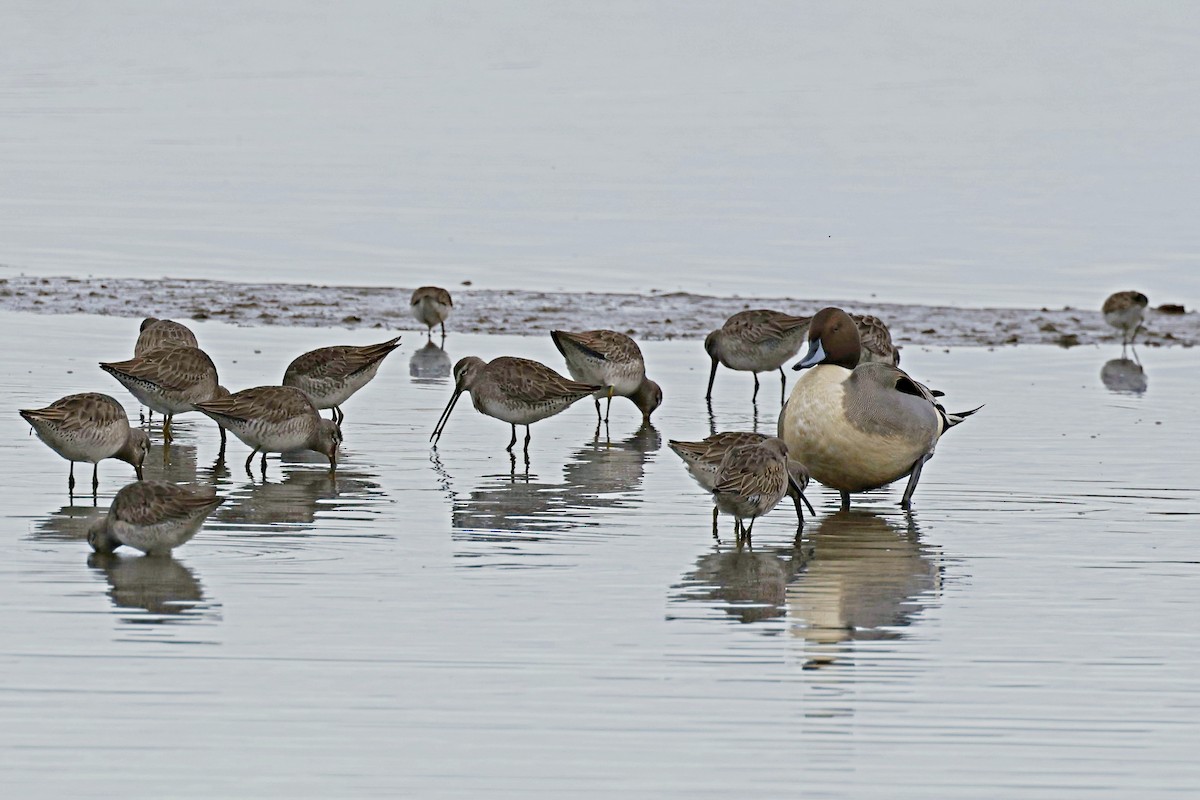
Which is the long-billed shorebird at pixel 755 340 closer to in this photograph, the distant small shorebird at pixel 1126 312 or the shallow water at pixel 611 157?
the distant small shorebird at pixel 1126 312

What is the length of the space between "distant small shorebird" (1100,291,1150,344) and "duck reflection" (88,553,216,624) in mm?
12624

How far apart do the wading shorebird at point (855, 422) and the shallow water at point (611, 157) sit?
33.8ft

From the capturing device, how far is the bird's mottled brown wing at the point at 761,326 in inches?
671

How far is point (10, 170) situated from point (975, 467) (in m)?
21.7

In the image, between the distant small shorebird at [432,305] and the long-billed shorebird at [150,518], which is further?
the distant small shorebird at [432,305]

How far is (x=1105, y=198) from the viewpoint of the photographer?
100 ft

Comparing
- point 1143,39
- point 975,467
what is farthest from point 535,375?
point 1143,39

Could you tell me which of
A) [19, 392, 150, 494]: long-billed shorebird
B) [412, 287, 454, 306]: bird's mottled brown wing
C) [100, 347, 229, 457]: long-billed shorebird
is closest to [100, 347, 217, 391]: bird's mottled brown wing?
[100, 347, 229, 457]: long-billed shorebird

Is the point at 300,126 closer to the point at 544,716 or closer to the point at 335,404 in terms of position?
the point at 335,404

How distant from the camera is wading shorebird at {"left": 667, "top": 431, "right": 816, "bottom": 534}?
11359 mm

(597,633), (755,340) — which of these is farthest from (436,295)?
(597,633)

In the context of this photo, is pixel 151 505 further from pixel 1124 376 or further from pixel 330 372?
pixel 1124 376

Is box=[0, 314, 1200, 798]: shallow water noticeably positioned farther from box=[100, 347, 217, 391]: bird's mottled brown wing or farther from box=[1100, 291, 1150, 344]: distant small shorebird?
box=[1100, 291, 1150, 344]: distant small shorebird

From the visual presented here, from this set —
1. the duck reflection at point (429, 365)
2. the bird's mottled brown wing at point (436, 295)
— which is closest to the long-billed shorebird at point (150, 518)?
the duck reflection at point (429, 365)
